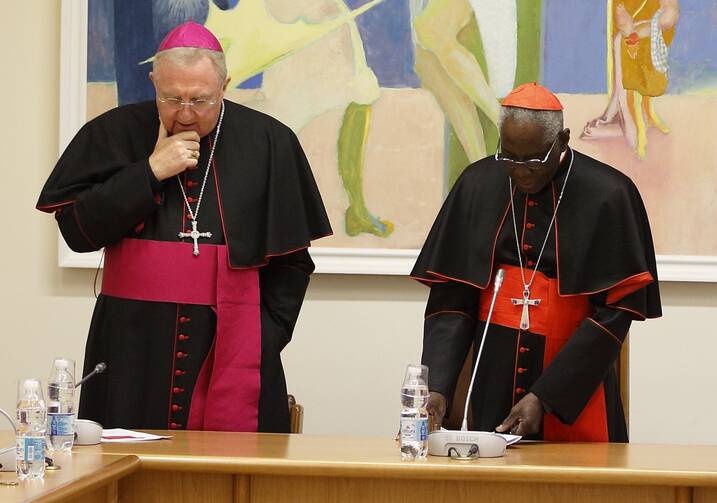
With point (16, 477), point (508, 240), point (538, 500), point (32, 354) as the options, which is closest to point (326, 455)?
point (538, 500)

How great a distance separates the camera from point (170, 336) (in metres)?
3.53

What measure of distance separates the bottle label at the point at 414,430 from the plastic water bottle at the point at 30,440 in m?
0.83

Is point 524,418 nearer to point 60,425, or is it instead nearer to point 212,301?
point 212,301

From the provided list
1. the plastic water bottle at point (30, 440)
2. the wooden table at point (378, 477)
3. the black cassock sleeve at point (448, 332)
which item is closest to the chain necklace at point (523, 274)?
the black cassock sleeve at point (448, 332)

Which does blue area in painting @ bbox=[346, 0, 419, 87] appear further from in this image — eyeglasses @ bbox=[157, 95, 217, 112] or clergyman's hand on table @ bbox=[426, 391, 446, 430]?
clergyman's hand on table @ bbox=[426, 391, 446, 430]

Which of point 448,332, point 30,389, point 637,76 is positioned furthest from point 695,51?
point 30,389

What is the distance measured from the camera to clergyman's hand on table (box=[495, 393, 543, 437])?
126 inches

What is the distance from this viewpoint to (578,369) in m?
3.23

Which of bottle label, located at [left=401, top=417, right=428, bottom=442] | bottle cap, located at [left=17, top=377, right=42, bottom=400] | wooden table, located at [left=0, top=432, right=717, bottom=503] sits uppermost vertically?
bottle cap, located at [left=17, top=377, right=42, bottom=400]

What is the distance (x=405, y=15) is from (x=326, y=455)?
237 centimetres

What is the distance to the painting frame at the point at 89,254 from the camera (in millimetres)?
4648

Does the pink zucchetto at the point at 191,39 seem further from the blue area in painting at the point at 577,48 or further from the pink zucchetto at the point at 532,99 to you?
the blue area in painting at the point at 577,48

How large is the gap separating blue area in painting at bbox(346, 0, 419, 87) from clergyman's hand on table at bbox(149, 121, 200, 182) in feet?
4.31

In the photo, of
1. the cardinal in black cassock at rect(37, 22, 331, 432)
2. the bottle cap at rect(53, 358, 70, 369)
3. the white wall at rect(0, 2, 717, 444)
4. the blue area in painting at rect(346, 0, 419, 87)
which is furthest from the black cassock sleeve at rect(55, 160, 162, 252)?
the blue area in painting at rect(346, 0, 419, 87)
